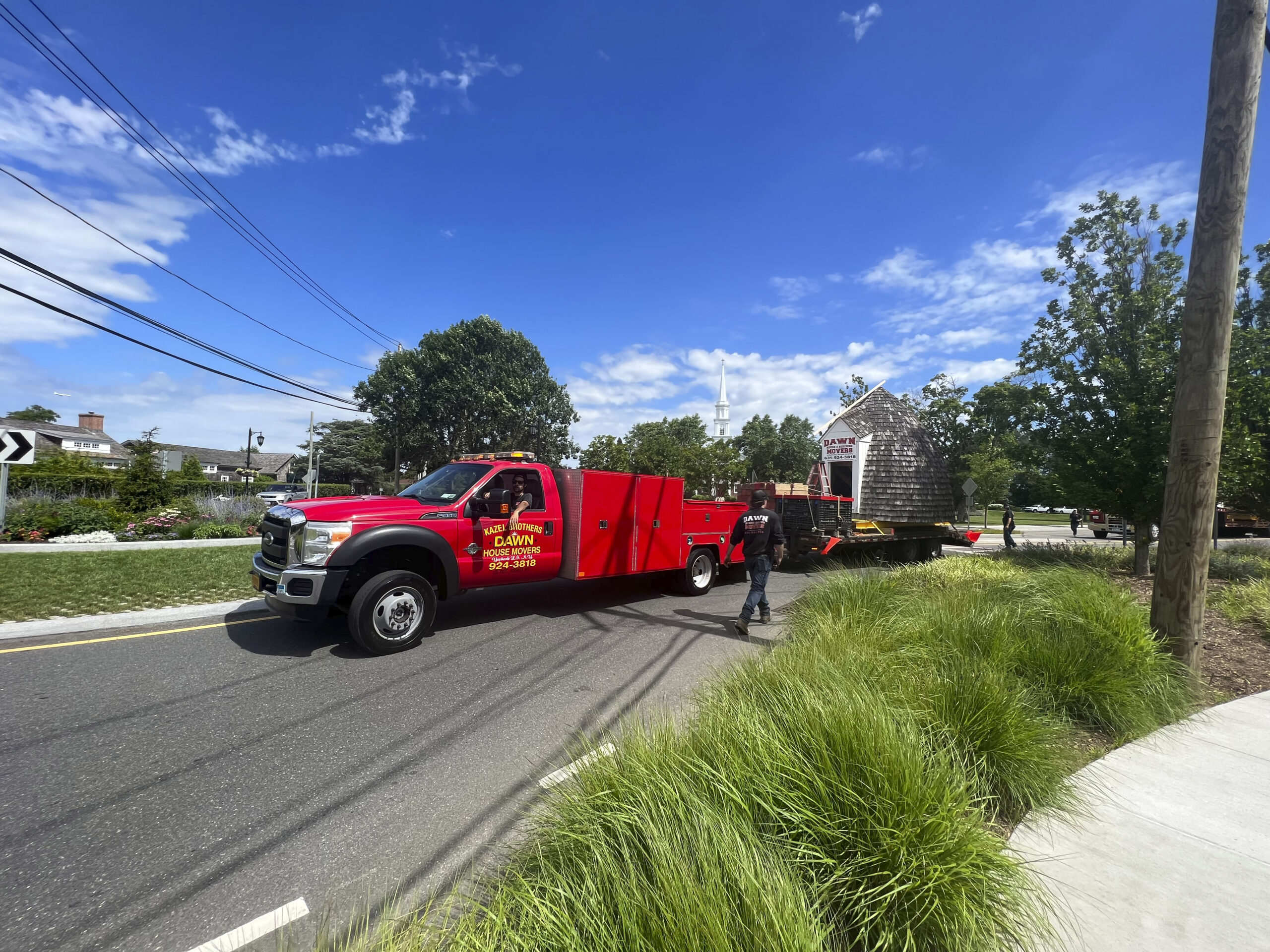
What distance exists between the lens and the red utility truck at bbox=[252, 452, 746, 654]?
5.70m

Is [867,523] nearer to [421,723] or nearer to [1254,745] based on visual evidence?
[1254,745]

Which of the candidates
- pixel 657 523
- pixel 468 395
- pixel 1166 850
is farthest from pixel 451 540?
pixel 468 395

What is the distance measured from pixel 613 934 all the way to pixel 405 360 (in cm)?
4684

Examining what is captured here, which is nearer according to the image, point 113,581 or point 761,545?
point 761,545

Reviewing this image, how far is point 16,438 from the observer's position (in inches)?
416

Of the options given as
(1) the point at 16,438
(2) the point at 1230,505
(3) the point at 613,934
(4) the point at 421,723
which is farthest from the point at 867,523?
(1) the point at 16,438

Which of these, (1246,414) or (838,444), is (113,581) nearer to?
(838,444)

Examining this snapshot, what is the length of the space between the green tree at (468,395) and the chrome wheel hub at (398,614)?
3722 centimetres

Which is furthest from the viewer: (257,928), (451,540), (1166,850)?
(451,540)

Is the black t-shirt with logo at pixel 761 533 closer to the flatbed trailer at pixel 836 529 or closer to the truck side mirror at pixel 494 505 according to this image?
the truck side mirror at pixel 494 505

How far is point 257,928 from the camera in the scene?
90.7 inches

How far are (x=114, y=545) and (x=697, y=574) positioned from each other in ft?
43.5

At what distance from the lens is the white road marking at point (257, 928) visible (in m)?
2.21

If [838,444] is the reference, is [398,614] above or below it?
below
